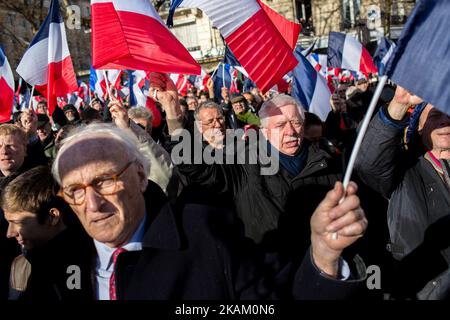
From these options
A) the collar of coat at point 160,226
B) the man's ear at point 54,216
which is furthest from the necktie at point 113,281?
the man's ear at point 54,216

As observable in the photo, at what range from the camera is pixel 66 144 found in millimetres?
2020

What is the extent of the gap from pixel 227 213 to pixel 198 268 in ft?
0.89

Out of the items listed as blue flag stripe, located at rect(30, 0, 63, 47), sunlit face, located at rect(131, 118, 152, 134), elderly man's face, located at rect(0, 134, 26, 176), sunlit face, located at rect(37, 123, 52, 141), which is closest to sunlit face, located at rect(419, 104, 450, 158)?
sunlit face, located at rect(131, 118, 152, 134)

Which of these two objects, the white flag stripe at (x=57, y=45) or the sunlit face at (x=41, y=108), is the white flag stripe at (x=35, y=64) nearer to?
the white flag stripe at (x=57, y=45)

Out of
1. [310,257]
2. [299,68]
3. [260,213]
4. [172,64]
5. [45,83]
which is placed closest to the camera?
[310,257]

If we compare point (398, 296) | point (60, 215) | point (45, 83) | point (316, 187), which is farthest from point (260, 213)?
point (45, 83)

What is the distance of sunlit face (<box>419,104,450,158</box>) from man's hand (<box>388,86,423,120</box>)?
0.43 m

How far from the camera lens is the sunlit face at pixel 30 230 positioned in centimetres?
233

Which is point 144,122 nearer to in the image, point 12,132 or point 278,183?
point 12,132

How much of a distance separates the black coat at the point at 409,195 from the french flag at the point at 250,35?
4.47 feet

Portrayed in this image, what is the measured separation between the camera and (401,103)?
227 cm

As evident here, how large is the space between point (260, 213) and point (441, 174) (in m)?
1.01

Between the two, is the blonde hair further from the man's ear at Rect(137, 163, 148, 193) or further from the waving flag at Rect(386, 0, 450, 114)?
the waving flag at Rect(386, 0, 450, 114)

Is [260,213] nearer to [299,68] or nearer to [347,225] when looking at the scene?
[347,225]
